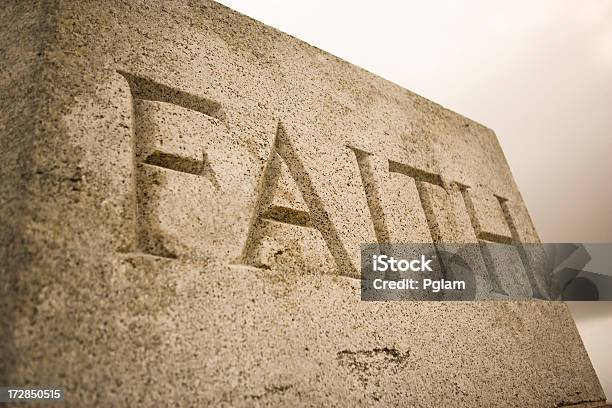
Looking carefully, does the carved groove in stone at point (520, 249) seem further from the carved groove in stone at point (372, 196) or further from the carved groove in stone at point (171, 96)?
the carved groove in stone at point (171, 96)

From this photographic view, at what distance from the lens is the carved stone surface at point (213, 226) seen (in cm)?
86

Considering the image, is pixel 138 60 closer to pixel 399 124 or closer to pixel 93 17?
pixel 93 17

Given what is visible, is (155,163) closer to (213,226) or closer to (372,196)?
(213,226)

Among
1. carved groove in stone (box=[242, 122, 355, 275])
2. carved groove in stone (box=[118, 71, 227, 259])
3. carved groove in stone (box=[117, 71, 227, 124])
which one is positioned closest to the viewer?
Result: carved groove in stone (box=[118, 71, 227, 259])

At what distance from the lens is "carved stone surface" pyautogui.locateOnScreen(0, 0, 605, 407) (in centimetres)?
86

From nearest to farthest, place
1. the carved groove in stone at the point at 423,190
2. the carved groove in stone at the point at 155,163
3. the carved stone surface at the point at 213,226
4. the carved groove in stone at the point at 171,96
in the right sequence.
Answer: the carved stone surface at the point at 213,226 → the carved groove in stone at the point at 155,163 → the carved groove in stone at the point at 171,96 → the carved groove in stone at the point at 423,190

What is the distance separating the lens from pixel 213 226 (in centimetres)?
112

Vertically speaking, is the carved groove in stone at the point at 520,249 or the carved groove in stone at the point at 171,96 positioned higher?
the carved groove in stone at the point at 171,96
